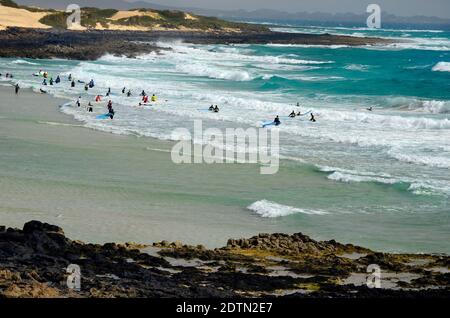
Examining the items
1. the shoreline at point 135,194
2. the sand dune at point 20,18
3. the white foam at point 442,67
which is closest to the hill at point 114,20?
the sand dune at point 20,18

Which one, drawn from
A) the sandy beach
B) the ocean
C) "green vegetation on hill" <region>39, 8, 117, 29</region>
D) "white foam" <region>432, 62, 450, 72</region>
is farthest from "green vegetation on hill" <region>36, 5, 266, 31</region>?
the sandy beach

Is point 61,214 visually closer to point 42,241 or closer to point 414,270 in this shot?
point 42,241

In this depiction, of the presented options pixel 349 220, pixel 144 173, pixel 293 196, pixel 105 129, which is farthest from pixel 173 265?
pixel 105 129

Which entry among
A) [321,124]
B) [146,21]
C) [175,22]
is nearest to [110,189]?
[321,124]

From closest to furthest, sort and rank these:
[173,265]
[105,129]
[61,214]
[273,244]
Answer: [173,265], [273,244], [61,214], [105,129]
